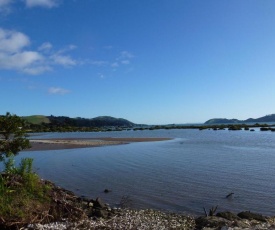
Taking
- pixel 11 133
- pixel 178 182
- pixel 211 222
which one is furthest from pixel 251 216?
pixel 11 133

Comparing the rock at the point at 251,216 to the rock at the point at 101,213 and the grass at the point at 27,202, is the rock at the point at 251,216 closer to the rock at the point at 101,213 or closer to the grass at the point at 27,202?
the rock at the point at 101,213

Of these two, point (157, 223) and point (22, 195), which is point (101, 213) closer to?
point (157, 223)

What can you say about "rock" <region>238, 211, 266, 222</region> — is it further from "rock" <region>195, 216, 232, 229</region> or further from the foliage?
the foliage

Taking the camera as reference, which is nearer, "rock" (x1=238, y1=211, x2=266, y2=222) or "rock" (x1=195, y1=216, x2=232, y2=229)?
"rock" (x1=195, y1=216, x2=232, y2=229)

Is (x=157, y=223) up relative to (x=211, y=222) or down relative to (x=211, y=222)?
down

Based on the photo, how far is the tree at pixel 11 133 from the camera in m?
16.2

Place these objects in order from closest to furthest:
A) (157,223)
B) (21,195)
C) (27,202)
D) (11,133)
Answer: (27,202), (21,195), (157,223), (11,133)

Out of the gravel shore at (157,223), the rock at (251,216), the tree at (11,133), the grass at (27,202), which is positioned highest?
the tree at (11,133)

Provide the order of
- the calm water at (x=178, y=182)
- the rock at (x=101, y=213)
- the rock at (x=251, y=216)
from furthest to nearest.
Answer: the calm water at (x=178, y=182) < the rock at (x=251, y=216) < the rock at (x=101, y=213)

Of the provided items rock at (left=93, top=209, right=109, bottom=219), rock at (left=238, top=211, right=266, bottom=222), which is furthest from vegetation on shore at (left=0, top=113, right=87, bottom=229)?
rock at (left=238, top=211, right=266, bottom=222)

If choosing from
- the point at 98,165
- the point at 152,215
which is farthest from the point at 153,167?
the point at 152,215

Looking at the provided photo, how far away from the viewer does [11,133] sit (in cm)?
1686

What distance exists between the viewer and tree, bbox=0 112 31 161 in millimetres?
16188

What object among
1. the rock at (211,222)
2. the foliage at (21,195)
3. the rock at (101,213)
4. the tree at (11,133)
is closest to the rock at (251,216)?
the rock at (211,222)
